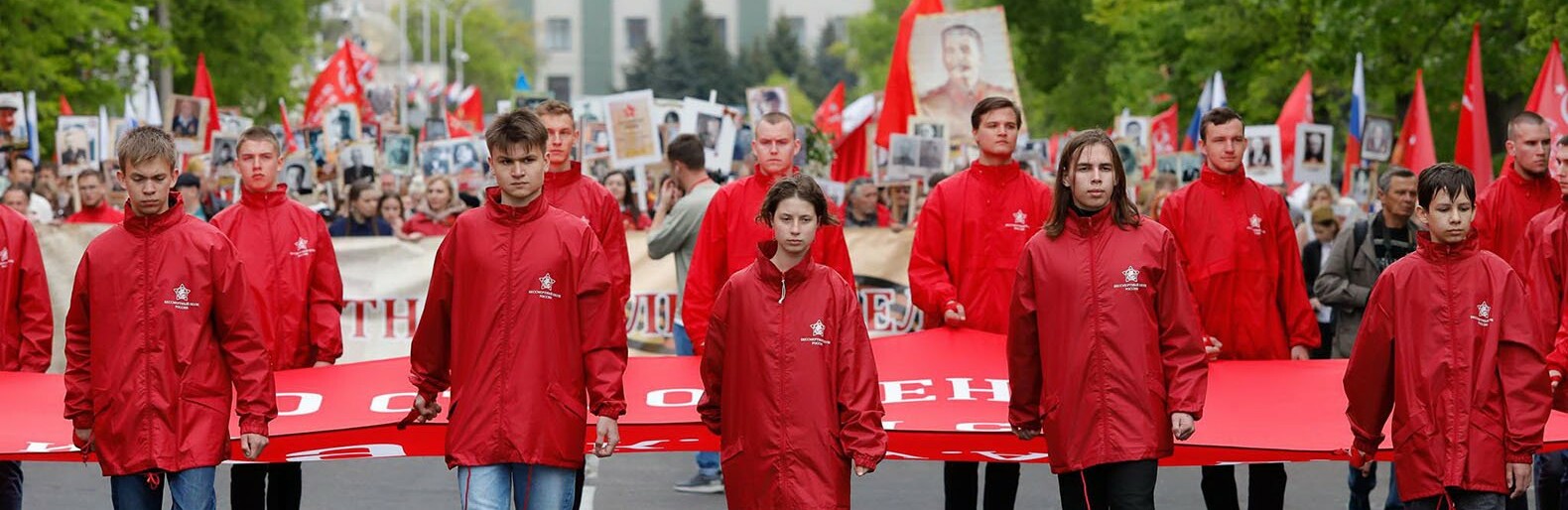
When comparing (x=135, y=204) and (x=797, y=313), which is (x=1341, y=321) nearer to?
(x=797, y=313)

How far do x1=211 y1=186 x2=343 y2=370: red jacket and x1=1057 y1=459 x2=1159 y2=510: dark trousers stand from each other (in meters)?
3.32

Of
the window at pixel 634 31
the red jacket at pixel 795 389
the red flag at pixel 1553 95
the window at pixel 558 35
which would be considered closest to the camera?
the red jacket at pixel 795 389

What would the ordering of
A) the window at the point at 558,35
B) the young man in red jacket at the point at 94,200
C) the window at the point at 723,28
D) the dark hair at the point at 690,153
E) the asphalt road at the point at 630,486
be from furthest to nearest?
the window at the point at 723,28
the window at the point at 558,35
the young man in red jacket at the point at 94,200
the dark hair at the point at 690,153
the asphalt road at the point at 630,486

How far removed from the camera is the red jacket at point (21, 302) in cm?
904

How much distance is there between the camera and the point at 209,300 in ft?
25.3

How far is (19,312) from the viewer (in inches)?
361

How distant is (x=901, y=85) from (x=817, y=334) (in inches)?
435

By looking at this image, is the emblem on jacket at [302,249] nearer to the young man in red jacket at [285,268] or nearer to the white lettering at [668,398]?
the young man in red jacket at [285,268]

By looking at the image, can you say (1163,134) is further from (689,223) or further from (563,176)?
(563,176)

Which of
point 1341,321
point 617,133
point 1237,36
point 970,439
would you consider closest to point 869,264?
point 617,133

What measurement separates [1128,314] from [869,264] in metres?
8.80

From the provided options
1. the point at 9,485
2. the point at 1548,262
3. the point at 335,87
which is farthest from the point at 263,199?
the point at 335,87

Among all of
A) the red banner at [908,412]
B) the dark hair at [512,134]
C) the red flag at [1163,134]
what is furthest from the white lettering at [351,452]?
the red flag at [1163,134]

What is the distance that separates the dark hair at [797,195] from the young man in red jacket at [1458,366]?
1.90m
